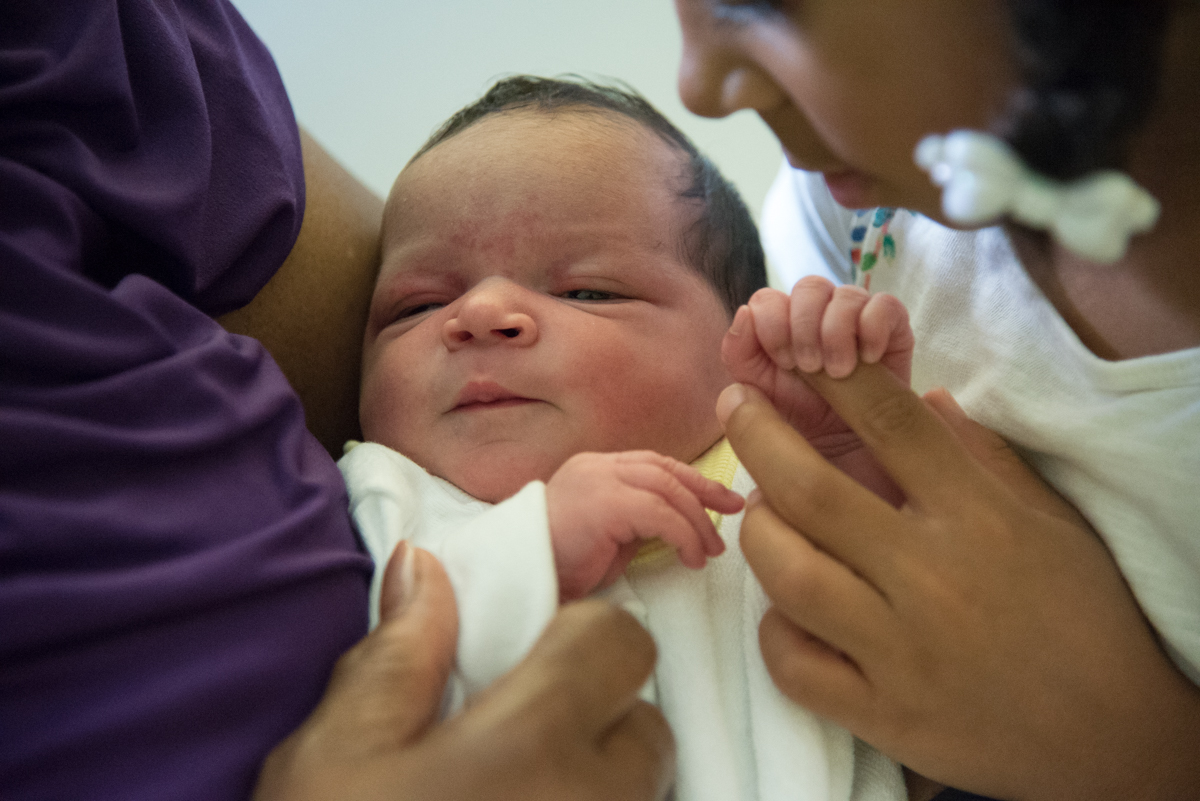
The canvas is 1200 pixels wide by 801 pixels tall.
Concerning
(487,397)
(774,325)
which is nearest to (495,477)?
(487,397)

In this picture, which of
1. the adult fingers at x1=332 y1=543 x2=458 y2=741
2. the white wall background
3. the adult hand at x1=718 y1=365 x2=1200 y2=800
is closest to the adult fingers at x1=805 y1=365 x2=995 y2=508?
the adult hand at x1=718 y1=365 x2=1200 y2=800

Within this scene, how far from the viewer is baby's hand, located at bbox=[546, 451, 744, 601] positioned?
2.02 ft

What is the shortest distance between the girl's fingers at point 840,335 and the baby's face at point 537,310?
28 centimetres

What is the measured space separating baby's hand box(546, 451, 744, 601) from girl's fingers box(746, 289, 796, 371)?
0.40ft

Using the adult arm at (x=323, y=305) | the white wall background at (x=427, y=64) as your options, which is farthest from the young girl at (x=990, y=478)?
the white wall background at (x=427, y=64)

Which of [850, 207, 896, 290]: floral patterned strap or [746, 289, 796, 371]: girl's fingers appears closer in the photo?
[746, 289, 796, 371]: girl's fingers

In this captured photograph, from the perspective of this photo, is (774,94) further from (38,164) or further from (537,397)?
(38,164)

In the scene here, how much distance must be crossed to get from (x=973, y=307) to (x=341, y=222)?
2.44 ft

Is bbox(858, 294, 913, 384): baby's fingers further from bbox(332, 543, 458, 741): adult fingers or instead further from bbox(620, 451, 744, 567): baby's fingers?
bbox(332, 543, 458, 741): adult fingers

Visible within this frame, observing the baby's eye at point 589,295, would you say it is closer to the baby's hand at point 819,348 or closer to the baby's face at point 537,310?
the baby's face at point 537,310

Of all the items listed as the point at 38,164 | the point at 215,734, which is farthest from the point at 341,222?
the point at 215,734

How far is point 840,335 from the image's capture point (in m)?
0.57

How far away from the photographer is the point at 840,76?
1.50 ft

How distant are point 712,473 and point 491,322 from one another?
0.29 m
